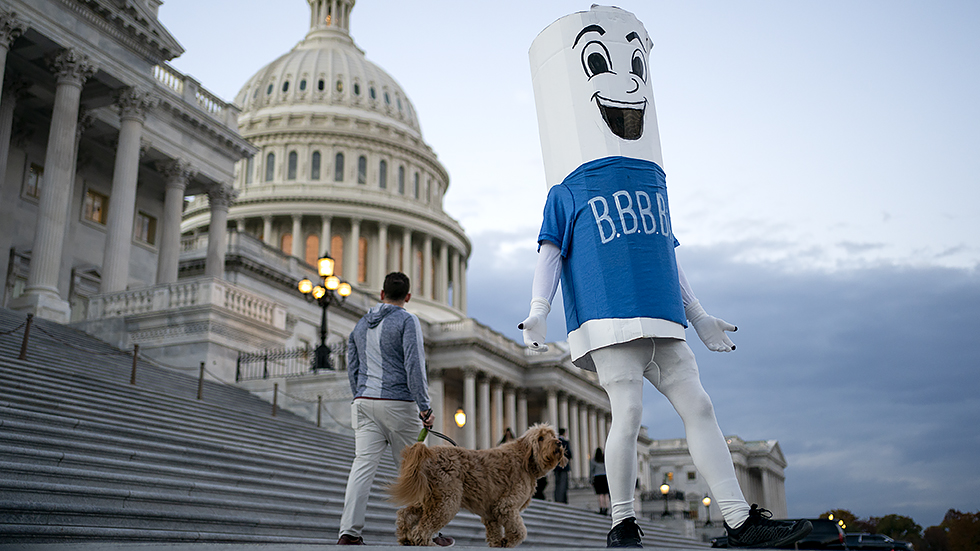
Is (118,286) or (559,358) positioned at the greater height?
(559,358)

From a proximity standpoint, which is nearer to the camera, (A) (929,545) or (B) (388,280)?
(B) (388,280)

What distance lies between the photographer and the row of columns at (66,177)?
22.8m

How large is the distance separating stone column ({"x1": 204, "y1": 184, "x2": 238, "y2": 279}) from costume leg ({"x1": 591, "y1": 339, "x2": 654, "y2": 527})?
30.3m

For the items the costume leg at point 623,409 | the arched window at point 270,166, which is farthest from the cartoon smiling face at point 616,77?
the arched window at point 270,166

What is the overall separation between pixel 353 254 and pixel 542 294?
207ft

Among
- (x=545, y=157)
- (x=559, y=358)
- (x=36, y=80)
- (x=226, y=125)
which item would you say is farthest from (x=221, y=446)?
(x=559, y=358)

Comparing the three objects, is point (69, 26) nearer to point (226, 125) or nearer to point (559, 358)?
point (226, 125)

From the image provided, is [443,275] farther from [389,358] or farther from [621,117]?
[621,117]

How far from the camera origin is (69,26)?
2455cm

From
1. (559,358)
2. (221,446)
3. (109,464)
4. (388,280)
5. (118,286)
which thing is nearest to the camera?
(388,280)

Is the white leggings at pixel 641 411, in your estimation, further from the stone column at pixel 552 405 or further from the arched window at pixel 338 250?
the arched window at pixel 338 250

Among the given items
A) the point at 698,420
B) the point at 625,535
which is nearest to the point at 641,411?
the point at 698,420

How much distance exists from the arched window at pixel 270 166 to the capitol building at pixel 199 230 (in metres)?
0.12

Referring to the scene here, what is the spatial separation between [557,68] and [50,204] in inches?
829
